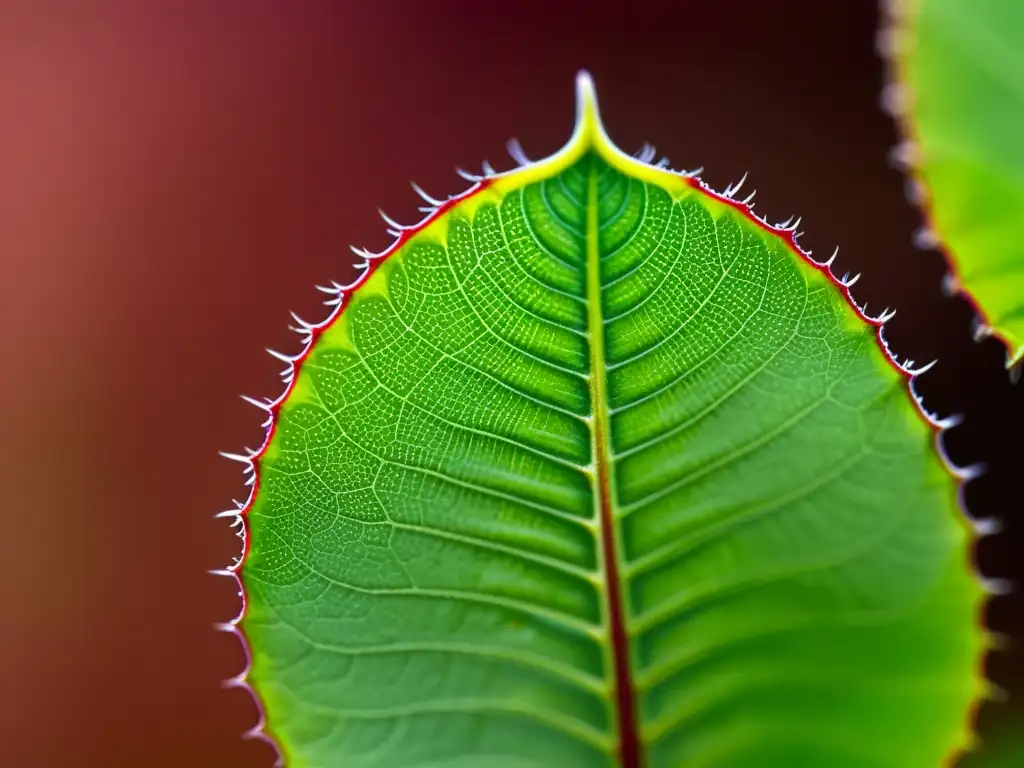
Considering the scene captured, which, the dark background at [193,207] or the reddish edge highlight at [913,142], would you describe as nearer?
the reddish edge highlight at [913,142]

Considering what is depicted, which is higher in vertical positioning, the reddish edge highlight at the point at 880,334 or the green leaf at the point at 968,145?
the green leaf at the point at 968,145

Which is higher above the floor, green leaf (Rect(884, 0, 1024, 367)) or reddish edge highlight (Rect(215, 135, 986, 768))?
green leaf (Rect(884, 0, 1024, 367))

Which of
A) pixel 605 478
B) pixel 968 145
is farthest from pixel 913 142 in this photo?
pixel 605 478

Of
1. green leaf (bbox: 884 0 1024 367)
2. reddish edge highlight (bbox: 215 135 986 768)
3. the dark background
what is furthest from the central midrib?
the dark background

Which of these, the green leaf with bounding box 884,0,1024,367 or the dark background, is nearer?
the green leaf with bounding box 884,0,1024,367

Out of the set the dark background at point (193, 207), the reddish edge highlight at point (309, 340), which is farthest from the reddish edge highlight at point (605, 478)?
the dark background at point (193, 207)

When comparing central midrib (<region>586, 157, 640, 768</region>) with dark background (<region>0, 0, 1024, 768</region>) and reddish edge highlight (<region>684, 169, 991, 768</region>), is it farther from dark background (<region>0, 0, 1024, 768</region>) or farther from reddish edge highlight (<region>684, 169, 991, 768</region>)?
dark background (<region>0, 0, 1024, 768</region>)

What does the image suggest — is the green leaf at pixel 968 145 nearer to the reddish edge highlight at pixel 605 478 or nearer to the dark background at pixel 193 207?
the reddish edge highlight at pixel 605 478

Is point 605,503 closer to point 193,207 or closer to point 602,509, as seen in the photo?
point 602,509
